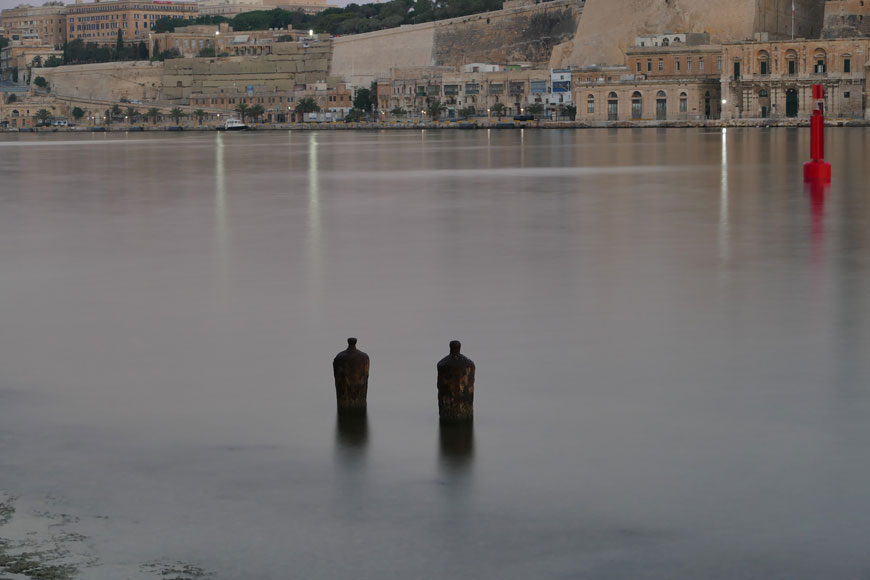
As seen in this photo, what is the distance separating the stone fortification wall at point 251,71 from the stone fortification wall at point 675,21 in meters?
28.2

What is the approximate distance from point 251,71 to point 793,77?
5546 cm

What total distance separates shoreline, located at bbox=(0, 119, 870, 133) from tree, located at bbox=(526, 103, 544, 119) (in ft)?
4.58

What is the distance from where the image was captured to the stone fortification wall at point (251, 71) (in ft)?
361

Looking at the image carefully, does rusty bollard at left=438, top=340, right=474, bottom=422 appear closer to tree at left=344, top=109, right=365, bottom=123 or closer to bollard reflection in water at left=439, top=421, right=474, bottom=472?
bollard reflection in water at left=439, top=421, right=474, bottom=472

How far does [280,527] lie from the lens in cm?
452

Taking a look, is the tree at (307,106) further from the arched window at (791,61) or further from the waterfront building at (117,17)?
the waterfront building at (117,17)

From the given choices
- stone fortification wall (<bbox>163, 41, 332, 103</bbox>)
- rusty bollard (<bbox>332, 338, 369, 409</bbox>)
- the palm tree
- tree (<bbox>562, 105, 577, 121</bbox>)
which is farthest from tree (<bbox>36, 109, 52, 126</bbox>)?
rusty bollard (<bbox>332, 338, 369, 409</bbox>)

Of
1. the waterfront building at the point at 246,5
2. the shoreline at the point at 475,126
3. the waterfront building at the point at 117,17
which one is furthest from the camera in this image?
the waterfront building at the point at 246,5

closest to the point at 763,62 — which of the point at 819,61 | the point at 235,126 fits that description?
the point at 819,61

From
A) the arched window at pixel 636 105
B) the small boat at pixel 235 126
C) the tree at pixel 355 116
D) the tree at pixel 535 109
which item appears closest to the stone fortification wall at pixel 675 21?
the tree at pixel 535 109

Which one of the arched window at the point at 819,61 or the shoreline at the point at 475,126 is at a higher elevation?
the arched window at the point at 819,61

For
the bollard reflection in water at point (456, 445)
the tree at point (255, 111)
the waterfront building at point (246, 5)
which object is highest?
the waterfront building at point (246, 5)

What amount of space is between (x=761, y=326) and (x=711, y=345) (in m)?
0.71

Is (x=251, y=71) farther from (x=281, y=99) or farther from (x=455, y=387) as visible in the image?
(x=455, y=387)
